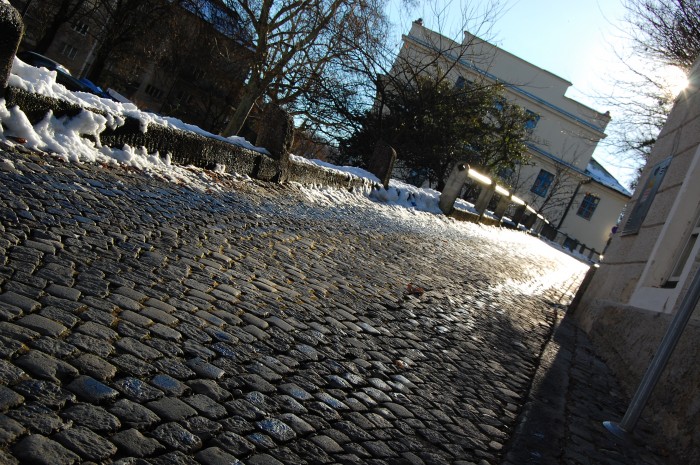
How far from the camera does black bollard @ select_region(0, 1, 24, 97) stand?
4.76 m

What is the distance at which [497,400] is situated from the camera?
3740mm

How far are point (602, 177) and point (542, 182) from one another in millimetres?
6321

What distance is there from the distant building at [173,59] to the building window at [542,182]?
2352 cm

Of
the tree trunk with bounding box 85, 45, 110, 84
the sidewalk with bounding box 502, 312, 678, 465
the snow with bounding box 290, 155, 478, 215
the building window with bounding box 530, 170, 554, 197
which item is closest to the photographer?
the sidewalk with bounding box 502, 312, 678, 465

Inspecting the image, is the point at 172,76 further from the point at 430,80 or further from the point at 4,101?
the point at 4,101

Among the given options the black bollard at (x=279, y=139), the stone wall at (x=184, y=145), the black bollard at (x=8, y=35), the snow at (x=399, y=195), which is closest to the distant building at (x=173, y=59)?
the snow at (x=399, y=195)

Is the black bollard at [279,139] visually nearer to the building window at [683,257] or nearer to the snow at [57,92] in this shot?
the snow at [57,92]

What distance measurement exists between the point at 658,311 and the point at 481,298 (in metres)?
2.08

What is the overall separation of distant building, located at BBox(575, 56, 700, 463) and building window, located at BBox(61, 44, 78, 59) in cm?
4741

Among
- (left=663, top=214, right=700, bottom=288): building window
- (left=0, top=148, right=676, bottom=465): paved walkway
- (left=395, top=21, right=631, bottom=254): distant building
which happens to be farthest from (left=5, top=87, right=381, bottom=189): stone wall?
(left=395, top=21, right=631, bottom=254): distant building

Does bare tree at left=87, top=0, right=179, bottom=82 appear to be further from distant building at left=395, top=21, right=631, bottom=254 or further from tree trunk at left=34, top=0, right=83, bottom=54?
distant building at left=395, top=21, right=631, bottom=254

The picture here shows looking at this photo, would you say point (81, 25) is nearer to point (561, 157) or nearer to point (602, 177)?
point (561, 157)

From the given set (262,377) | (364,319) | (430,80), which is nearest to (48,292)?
(262,377)

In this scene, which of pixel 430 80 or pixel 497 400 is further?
pixel 430 80
